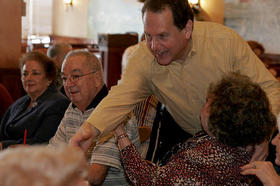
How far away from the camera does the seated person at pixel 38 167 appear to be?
554mm

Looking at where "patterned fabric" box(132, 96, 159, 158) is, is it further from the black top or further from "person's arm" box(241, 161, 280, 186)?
"person's arm" box(241, 161, 280, 186)

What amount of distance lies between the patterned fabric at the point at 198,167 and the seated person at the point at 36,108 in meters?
1.32

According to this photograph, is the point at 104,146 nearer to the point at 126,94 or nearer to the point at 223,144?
the point at 126,94

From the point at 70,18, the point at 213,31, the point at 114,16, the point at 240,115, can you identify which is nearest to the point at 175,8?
the point at 213,31

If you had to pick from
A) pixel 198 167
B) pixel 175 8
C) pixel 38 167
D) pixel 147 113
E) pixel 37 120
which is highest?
pixel 175 8

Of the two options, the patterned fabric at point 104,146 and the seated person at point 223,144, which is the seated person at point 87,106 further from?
the seated person at point 223,144

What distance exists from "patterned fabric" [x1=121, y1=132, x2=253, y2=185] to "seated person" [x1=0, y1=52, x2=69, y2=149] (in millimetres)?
1316

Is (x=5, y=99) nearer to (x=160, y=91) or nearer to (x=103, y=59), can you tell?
(x=160, y=91)

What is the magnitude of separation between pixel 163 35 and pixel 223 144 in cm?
68

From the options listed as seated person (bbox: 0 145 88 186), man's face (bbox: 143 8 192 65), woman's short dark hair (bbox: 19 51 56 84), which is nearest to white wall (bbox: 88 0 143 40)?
woman's short dark hair (bbox: 19 51 56 84)

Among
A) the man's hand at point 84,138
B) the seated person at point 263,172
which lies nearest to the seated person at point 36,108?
the man's hand at point 84,138

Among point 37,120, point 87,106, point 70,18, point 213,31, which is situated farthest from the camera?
→ point 70,18

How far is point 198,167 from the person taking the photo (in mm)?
1756

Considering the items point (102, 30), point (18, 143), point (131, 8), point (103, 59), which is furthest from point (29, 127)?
point (102, 30)
